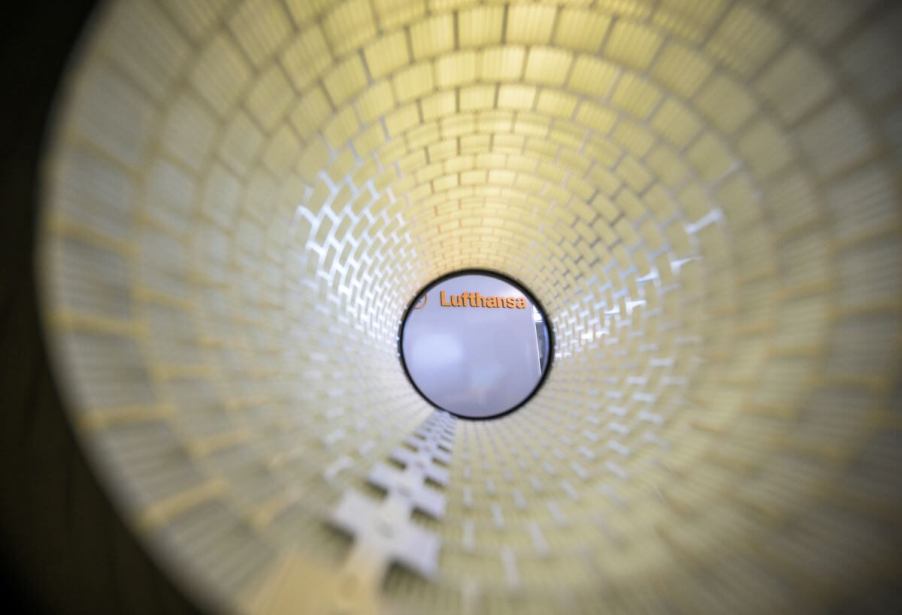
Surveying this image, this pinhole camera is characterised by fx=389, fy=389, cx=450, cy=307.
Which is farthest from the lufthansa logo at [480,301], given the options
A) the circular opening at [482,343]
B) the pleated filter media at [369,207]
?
the pleated filter media at [369,207]

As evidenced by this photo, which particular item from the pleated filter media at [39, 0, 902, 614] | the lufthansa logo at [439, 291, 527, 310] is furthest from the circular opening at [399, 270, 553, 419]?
the pleated filter media at [39, 0, 902, 614]

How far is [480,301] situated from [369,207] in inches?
479

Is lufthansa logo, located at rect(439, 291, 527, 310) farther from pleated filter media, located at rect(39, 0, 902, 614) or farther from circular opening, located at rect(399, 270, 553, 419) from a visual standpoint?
pleated filter media, located at rect(39, 0, 902, 614)

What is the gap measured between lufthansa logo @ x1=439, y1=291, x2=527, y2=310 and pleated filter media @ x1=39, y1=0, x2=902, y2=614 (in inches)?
460

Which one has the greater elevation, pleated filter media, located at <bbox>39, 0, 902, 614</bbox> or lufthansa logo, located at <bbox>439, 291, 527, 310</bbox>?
lufthansa logo, located at <bbox>439, 291, 527, 310</bbox>

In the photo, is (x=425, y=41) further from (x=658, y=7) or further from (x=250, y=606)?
(x=250, y=606)

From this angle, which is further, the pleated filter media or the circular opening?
the circular opening

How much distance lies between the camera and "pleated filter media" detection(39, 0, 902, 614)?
1.60 metres

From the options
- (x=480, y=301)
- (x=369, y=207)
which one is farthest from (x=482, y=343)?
(x=369, y=207)

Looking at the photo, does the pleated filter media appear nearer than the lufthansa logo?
Yes

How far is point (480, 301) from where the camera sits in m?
16.2

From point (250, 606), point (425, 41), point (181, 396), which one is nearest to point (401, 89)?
point (425, 41)

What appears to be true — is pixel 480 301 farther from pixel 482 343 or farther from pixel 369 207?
pixel 369 207

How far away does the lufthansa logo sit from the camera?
15.8 meters
